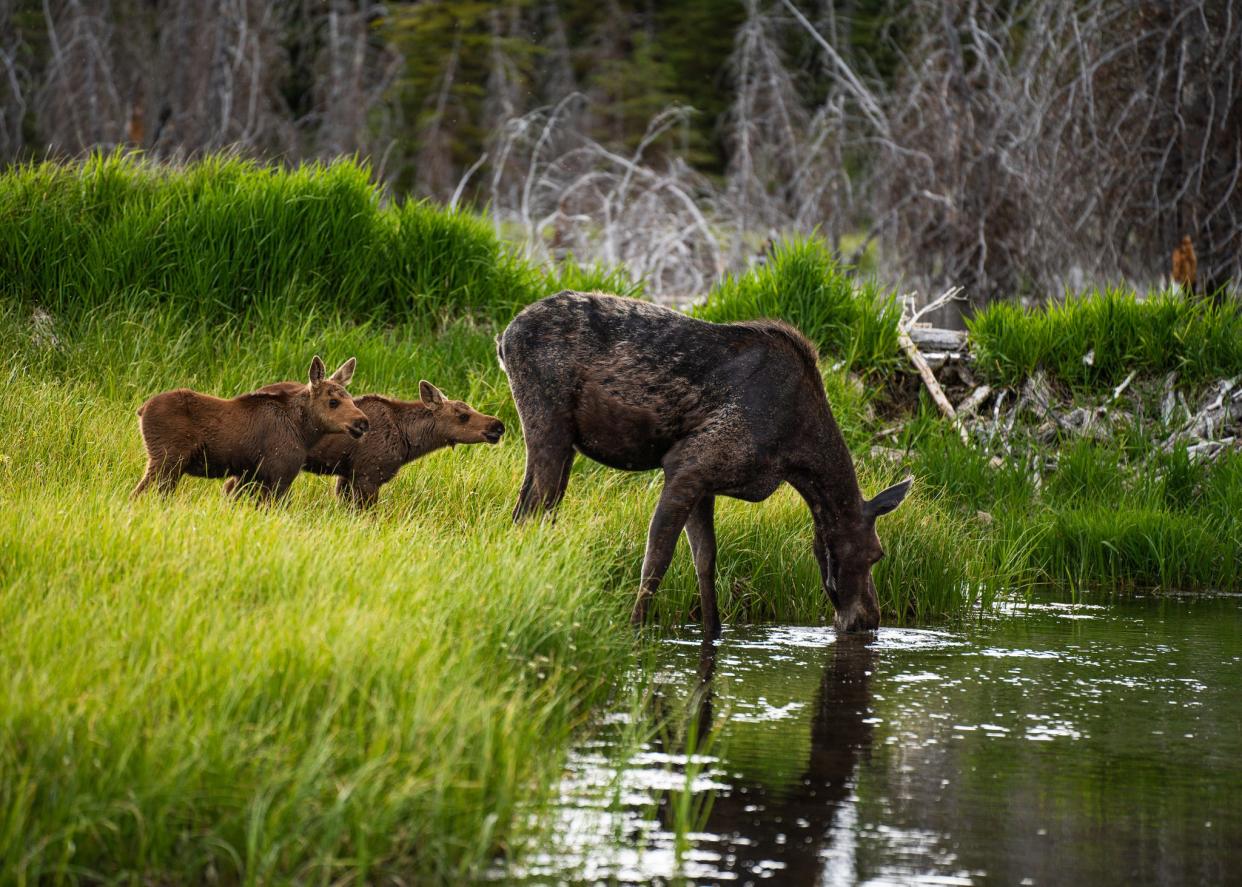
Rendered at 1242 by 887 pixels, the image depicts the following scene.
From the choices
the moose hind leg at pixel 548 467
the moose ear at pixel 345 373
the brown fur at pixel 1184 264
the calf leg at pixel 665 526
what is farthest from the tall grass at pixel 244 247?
the brown fur at pixel 1184 264

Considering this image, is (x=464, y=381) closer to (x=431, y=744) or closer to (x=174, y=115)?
(x=431, y=744)

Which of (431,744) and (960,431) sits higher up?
(960,431)

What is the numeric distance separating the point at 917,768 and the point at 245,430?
4.59m

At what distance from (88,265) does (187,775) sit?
995 cm

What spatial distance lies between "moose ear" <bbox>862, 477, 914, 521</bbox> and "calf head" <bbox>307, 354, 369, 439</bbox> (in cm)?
305

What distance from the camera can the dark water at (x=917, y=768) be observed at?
16.6 ft

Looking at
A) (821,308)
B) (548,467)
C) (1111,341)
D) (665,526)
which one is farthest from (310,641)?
(1111,341)

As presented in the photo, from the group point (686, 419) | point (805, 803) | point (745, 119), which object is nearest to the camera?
point (805, 803)

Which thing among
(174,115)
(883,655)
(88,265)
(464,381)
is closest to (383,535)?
(883,655)

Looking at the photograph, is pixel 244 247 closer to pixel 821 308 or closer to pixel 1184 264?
pixel 821 308

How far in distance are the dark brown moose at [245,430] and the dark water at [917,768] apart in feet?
8.32

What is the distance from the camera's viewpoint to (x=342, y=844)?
15.2 feet

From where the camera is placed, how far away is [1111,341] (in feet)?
47.4

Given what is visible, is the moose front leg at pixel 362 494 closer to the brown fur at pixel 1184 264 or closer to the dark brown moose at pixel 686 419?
the dark brown moose at pixel 686 419
